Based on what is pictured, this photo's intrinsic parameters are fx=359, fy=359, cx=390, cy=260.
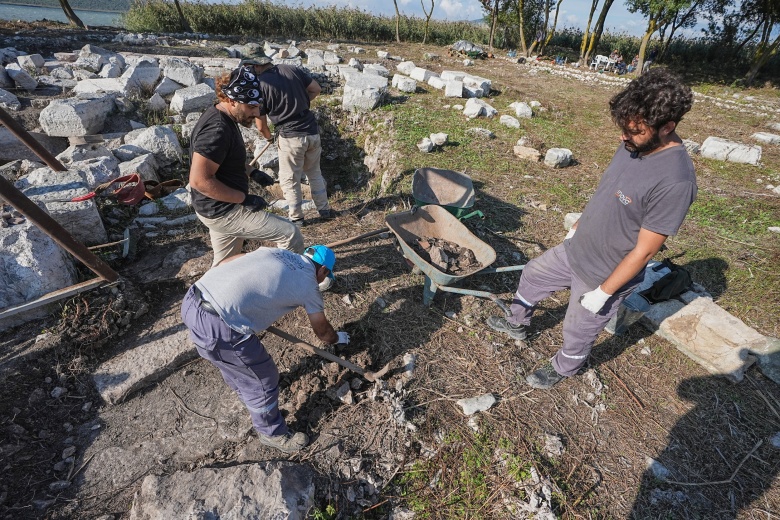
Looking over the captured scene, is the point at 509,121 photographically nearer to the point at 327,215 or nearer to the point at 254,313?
the point at 327,215

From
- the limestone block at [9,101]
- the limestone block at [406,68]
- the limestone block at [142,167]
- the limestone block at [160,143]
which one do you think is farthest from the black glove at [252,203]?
the limestone block at [406,68]

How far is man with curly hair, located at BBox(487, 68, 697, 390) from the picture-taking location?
1970 mm

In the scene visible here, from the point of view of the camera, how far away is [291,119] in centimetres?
425

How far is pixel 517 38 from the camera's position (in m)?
23.2

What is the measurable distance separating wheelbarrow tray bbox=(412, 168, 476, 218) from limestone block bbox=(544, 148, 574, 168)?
269cm

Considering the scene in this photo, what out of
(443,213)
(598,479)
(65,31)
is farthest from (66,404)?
(65,31)

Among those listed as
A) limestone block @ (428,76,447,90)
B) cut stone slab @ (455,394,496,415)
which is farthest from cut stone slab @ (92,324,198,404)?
limestone block @ (428,76,447,90)

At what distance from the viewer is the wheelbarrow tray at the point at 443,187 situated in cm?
451

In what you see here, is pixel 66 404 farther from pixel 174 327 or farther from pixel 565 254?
pixel 565 254

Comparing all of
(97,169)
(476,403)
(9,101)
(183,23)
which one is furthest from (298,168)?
(183,23)

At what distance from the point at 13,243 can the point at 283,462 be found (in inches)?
129

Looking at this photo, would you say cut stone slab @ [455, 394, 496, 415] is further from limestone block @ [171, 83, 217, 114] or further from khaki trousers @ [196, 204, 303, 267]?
limestone block @ [171, 83, 217, 114]

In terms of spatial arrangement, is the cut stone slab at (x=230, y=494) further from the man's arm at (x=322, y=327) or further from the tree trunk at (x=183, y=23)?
the tree trunk at (x=183, y=23)

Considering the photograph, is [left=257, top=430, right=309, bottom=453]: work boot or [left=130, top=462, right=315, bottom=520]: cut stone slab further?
[left=257, top=430, right=309, bottom=453]: work boot
